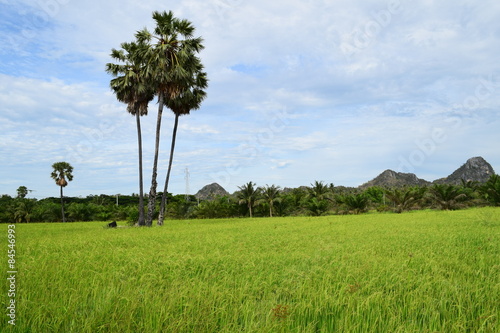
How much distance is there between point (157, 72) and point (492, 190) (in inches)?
1358

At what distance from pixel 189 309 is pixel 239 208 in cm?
3973

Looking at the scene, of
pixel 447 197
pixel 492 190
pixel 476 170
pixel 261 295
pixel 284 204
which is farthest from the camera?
pixel 476 170

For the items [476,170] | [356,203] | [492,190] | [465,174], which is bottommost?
[356,203]

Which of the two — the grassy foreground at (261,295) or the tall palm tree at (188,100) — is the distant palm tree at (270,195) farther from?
the grassy foreground at (261,295)

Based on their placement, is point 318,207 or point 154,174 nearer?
point 154,174

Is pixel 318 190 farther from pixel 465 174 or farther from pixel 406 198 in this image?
pixel 465 174

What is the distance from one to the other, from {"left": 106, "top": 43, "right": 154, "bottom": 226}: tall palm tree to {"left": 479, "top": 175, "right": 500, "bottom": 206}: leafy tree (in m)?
34.0

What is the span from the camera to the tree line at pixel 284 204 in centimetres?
3591

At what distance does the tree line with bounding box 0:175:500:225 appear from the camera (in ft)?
118

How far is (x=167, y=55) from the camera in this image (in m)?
25.5

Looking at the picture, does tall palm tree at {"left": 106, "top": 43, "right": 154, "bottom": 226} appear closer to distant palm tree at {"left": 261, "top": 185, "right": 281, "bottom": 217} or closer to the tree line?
the tree line

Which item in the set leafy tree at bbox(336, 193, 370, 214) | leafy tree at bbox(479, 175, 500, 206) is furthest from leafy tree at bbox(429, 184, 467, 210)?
leafy tree at bbox(336, 193, 370, 214)

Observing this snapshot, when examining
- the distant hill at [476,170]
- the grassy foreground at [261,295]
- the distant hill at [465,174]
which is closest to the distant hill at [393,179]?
the distant hill at [465,174]

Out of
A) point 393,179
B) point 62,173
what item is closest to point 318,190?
point 62,173
